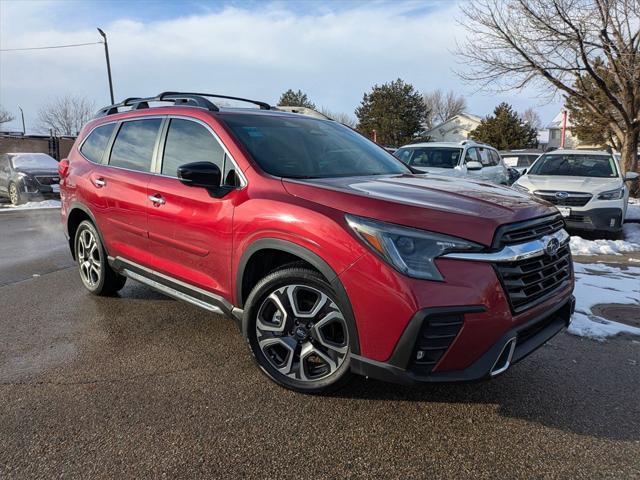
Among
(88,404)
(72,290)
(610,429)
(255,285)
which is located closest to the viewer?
(610,429)

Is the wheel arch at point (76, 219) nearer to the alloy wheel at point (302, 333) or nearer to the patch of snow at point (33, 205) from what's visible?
the alloy wheel at point (302, 333)

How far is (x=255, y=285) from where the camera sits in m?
3.09

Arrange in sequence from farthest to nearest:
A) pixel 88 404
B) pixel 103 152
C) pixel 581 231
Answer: pixel 581 231
pixel 103 152
pixel 88 404

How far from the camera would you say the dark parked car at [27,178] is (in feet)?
48.1

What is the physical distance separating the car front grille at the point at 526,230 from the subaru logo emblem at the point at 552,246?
0.05 m

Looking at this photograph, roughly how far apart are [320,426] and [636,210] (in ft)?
38.4

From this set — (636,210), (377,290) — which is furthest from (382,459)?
(636,210)

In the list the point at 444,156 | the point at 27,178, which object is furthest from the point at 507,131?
the point at 27,178

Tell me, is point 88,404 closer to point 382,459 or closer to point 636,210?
point 382,459

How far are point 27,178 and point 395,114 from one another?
37169 mm

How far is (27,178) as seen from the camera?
14625 mm

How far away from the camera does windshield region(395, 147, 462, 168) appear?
1027 cm

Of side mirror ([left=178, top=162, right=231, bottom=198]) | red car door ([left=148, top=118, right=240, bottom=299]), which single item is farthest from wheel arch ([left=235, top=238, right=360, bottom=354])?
side mirror ([left=178, top=162, right=231, bottom=198])

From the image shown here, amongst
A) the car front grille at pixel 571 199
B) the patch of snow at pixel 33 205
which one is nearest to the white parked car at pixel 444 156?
the car front grille at pixel 571 199
